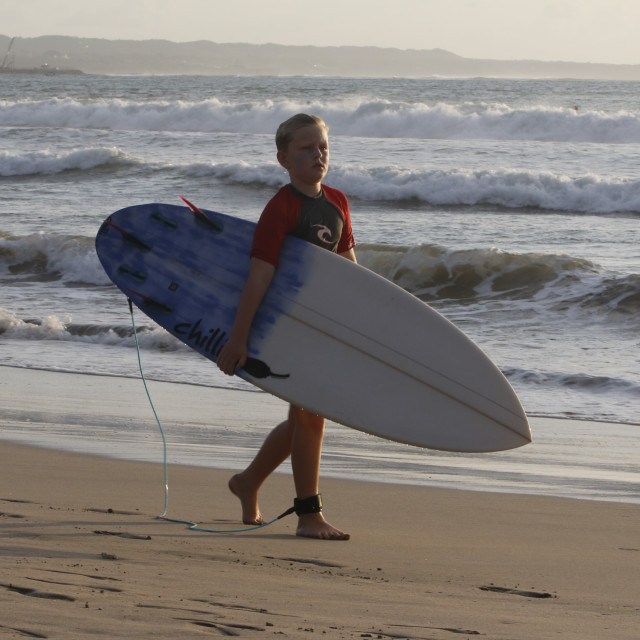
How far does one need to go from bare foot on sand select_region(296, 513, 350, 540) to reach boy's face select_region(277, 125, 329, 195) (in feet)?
3.31

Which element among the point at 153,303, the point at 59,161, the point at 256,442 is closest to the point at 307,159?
the point at 153,303

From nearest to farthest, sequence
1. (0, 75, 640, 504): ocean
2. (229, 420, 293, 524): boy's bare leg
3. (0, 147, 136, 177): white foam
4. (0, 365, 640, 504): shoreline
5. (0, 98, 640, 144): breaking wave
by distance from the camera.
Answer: (229, 420, 293, 524): boy's bare leg < (0, 365, 640, 504): shoreline < (0, 75, 640, 504): ocean < (0, 147, 136, 177): white foam < (0, 98, 640, 144): breaking wave

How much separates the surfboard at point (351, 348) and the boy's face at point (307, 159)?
0.59 feet

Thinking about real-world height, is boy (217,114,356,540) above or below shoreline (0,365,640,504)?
above

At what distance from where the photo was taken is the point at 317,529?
3.03 m

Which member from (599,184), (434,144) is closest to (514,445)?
(599,184)

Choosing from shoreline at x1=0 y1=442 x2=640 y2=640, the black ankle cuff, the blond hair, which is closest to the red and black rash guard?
the blond hair

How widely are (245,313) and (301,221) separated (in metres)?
0.33

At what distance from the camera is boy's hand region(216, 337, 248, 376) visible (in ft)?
9.59

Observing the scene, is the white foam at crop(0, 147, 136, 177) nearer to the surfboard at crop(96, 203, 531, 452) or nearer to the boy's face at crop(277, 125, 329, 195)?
the surfboard at crop(96, 203, 531, 452)

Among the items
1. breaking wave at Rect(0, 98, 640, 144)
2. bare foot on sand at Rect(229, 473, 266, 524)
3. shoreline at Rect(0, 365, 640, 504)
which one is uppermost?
breaking wave at Rect(0, 98, 640, 144)

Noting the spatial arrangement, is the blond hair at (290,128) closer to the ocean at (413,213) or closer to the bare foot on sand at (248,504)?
the bare foot on sand at (248,504)

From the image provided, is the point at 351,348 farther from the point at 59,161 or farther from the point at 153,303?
the point at 59,161

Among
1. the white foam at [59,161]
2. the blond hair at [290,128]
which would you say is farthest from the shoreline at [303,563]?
the white foam at [59,161]
